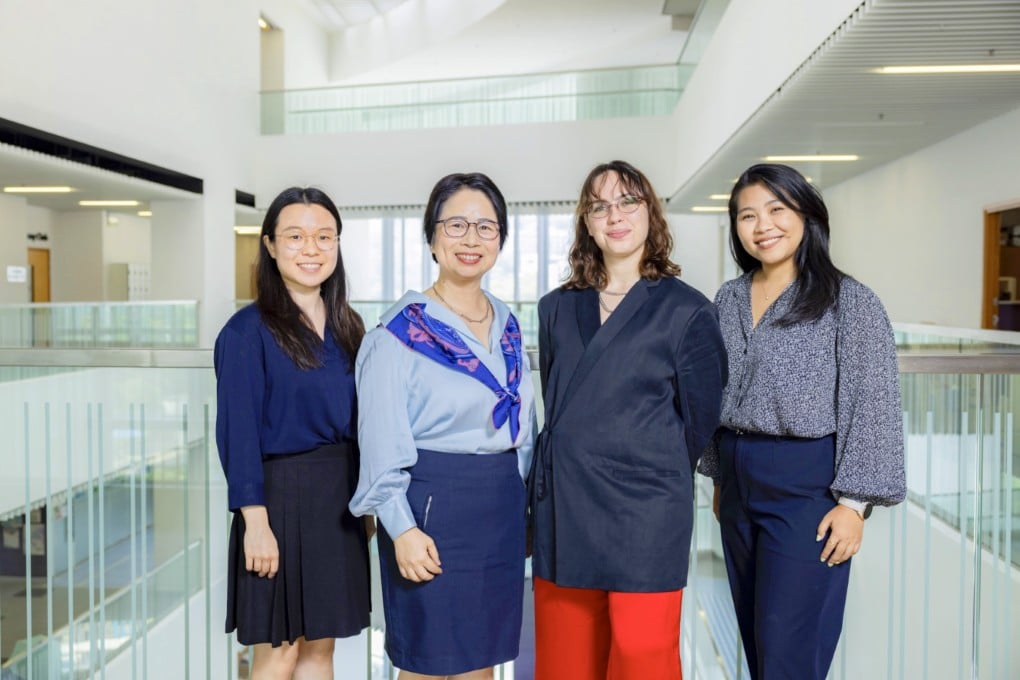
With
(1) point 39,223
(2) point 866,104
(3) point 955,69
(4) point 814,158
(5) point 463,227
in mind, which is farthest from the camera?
(1) point 39,223

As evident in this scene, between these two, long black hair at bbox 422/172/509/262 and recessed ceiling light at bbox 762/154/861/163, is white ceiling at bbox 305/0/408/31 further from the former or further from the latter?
long black hair at bbox 422/172/509/262

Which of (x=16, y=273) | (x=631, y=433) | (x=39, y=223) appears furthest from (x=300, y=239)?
(x=39, y=223)

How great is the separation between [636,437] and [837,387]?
0.57 meters

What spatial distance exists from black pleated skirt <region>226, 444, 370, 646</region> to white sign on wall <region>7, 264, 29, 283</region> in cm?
1666

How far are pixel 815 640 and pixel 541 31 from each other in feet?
77.2

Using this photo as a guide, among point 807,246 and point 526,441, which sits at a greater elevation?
point 807,246

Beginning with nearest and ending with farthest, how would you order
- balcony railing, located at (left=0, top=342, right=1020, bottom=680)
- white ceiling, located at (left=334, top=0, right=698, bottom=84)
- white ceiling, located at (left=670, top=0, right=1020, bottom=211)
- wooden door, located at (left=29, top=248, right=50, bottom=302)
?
balcony railing, located at (left=0, top=342, right=1020, bottom=680)
white ceiling, located at (left=670, top=0, right=1020, bottom=211)
wooden door, located at (left=29, top=248, right=50, bottom=302)
white ceiling, located at (left=334, top=0, right=698, bottom=84)

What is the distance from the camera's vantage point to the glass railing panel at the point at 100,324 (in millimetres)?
10766

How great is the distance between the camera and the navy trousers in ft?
7.48

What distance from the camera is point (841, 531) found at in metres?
2.23

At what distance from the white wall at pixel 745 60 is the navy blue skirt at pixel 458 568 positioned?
16.8ft

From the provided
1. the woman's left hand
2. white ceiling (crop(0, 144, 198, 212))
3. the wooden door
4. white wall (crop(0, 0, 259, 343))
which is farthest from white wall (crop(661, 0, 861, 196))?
the wooden door

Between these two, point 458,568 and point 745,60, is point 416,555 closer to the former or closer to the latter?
point 458,568

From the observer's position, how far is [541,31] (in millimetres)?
23812
